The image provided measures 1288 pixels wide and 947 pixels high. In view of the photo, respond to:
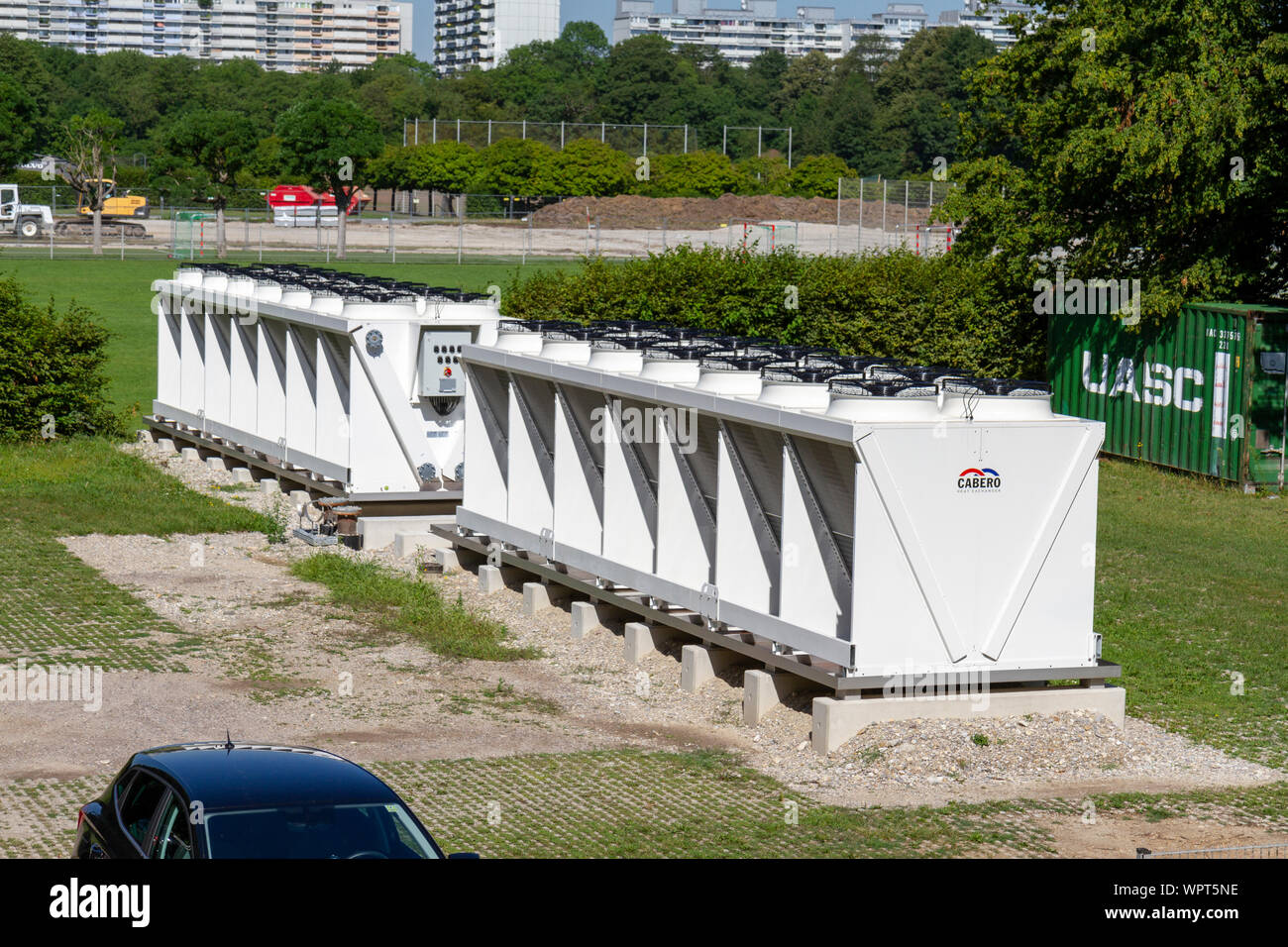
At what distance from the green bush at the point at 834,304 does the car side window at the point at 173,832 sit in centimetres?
2263

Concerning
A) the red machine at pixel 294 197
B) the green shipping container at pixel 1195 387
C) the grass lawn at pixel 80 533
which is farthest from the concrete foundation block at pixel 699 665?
the red machine at pixel 294 197

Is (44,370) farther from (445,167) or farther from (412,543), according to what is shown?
(445,167)

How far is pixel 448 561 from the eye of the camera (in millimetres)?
19094

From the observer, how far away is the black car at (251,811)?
7.47 metres

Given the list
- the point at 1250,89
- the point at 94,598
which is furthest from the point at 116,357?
the point at 1250,89

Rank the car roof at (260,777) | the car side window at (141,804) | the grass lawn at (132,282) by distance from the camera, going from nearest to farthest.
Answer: the car roof at (260,777), the car side window at (141,804), the grass lawn at (132,282)

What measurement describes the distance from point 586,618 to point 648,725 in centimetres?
285

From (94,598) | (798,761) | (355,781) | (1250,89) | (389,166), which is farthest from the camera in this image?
(389,166)

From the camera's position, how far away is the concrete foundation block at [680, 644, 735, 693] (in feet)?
46.3

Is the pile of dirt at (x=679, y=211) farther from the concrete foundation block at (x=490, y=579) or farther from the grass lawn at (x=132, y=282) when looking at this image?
the concrete foundation block at (x=490, y=579)

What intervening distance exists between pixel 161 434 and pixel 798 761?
18.7 metres

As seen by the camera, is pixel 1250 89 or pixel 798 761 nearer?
pixel 798 761
